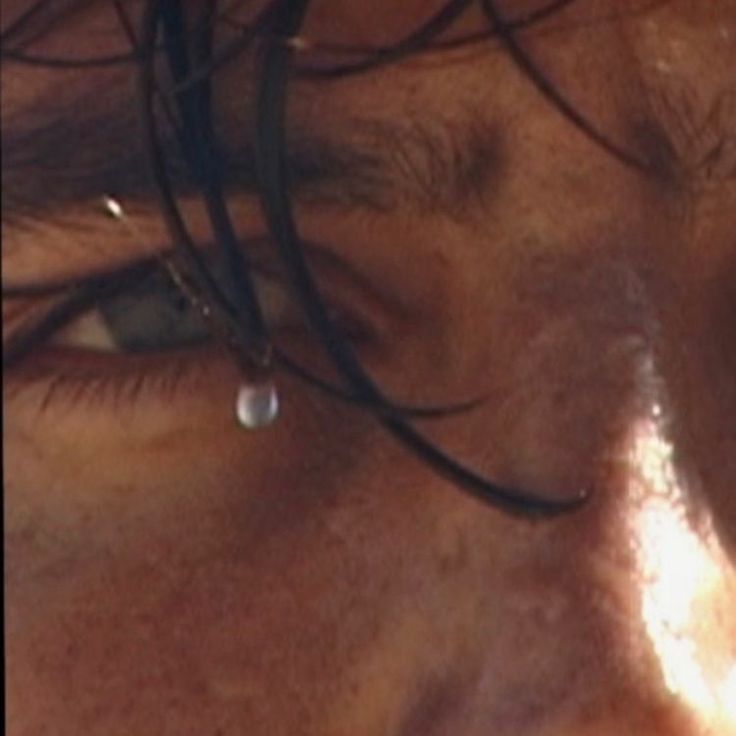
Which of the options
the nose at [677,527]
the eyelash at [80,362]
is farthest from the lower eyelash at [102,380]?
the nose at [677,527]

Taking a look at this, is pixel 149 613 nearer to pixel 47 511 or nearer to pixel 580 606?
pixel 47 511

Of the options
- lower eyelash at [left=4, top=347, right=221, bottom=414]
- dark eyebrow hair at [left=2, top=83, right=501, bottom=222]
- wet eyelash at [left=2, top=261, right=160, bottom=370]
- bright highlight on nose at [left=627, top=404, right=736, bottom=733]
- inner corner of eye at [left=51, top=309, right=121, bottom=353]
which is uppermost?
dark eyebrow hair at [left=2, top=83, right=501, bottom=222]

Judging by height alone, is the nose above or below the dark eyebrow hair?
below

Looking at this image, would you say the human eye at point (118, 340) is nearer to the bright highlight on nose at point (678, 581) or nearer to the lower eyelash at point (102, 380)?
the lower eyelash at point (102, 380)

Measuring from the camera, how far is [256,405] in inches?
55.8

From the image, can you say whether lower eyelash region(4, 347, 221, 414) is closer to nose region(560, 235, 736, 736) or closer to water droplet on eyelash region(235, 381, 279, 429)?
water droplet on eyelash region(235, 381, 279, 429)

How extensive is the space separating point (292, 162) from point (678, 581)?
26 cm

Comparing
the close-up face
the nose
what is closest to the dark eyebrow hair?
the close-up face

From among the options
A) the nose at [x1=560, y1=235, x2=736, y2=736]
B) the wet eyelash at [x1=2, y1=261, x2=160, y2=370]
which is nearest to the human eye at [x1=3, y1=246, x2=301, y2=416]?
the wet eyelash at [x1=2, y1=261, x2=160, y2=370]

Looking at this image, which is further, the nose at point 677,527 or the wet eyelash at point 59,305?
the wet eyelash at point 59,305

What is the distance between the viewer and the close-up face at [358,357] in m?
1.36

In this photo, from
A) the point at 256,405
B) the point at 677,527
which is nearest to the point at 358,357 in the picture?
the point at 256,405

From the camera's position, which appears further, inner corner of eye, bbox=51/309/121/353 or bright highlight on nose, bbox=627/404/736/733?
inner corner of eye, bbox=51/309/121/353

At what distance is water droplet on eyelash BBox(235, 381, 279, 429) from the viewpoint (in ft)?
4.66
